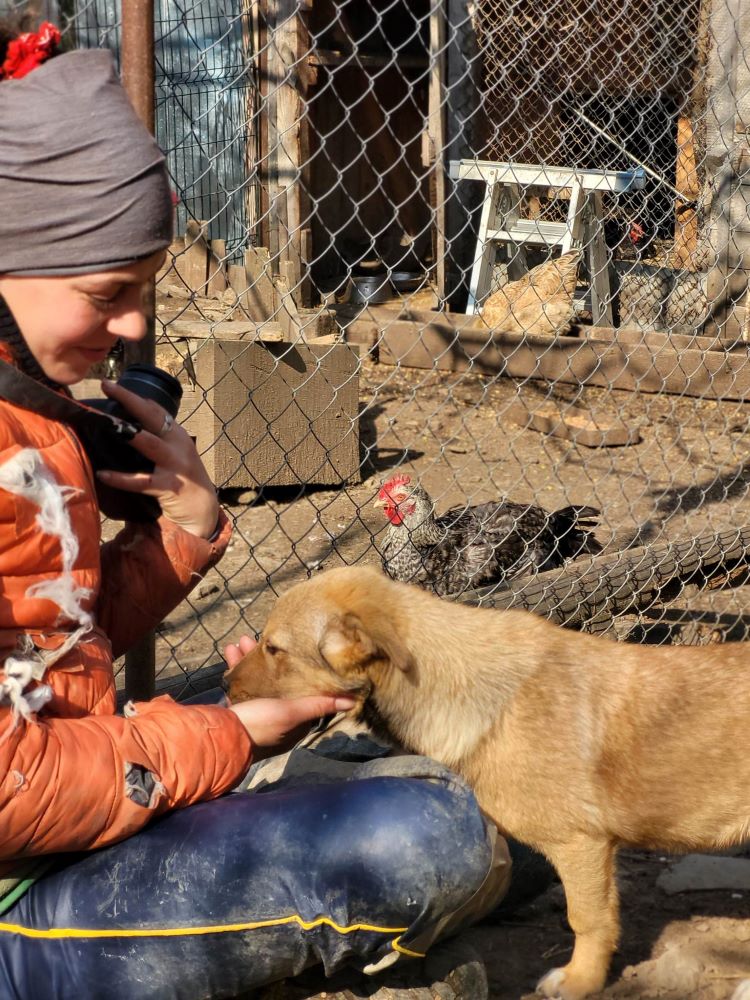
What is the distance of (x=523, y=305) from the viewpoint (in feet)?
31.8

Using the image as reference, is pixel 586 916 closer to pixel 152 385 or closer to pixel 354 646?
pixel 354 646

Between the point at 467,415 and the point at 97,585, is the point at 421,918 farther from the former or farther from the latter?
the point at 467,415

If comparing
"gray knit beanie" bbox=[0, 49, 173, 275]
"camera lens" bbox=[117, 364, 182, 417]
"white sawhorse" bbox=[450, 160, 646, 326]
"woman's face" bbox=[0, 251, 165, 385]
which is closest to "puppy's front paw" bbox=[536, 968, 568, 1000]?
"camera lens" bbox=[117, 364, 182, 417]

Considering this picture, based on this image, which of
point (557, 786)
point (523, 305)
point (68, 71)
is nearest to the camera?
point (68, 71)

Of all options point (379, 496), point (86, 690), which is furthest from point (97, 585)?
point (379, 496)

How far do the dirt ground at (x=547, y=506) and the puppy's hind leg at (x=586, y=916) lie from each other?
82 millimetres

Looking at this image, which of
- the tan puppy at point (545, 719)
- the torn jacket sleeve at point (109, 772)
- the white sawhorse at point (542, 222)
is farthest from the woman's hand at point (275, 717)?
the white sawhorse at point (542, 222)

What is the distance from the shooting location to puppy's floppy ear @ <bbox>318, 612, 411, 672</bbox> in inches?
106

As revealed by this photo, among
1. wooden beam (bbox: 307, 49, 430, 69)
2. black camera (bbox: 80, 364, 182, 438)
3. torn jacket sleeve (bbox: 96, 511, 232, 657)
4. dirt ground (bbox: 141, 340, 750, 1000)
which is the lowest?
dirt ground (bbox: 141, 340, 750, 1000)

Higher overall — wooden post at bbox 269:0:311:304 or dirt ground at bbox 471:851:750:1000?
wooden post at bbox 269:0:311:304

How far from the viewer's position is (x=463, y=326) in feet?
29.5

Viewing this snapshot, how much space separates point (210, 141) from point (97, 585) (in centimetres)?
956

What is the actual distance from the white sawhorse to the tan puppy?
7167mm

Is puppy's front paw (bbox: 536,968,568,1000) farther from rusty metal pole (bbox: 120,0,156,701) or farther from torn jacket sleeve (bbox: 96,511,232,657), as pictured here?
rusty metal pole (bbox: 120,0,156,701)
